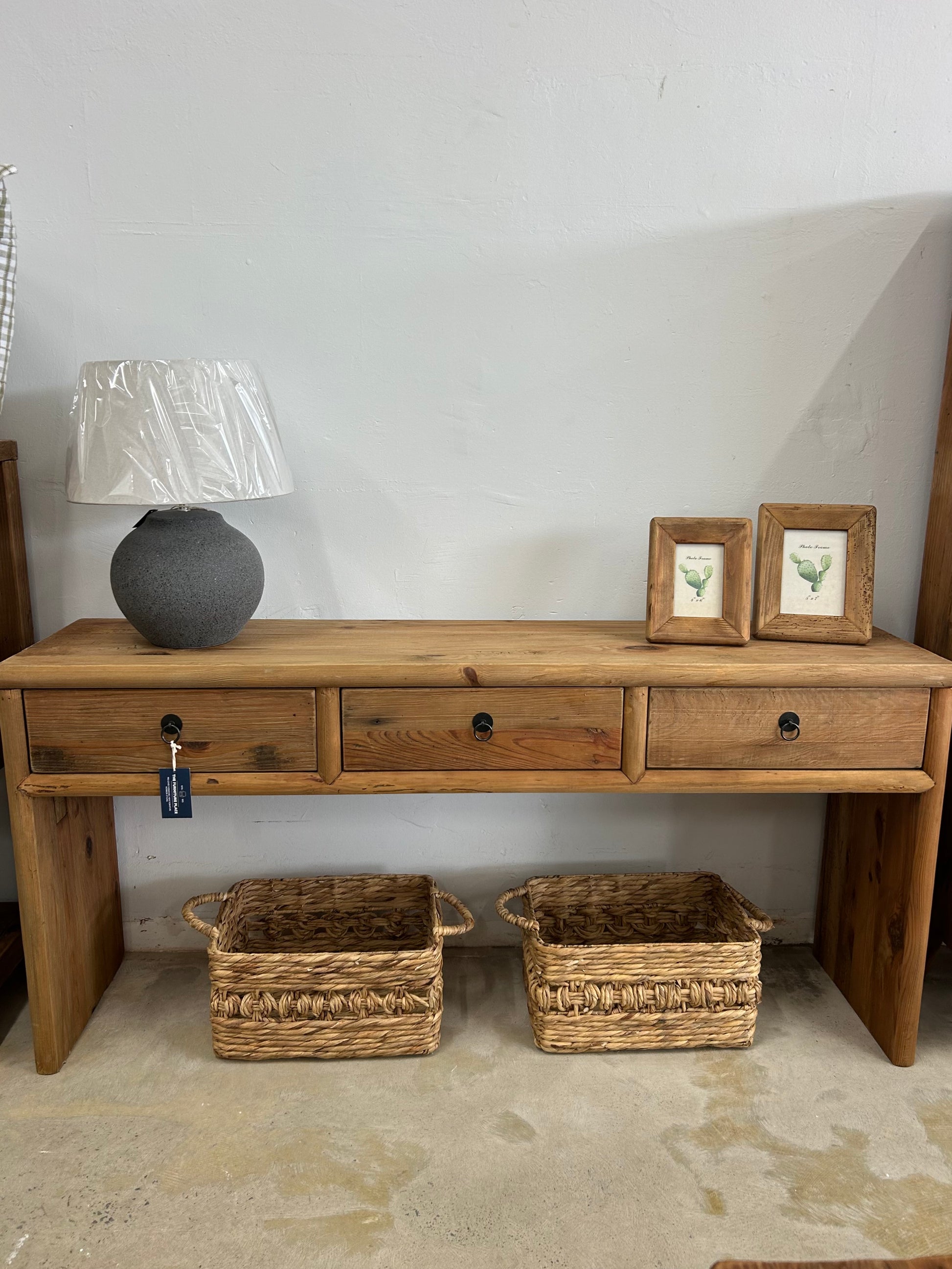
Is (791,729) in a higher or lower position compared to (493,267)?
lower

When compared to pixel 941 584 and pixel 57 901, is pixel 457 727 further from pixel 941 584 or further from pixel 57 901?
pixel 941 584

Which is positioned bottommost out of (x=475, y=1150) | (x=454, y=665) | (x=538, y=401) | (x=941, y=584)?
(x=475, y=1150)

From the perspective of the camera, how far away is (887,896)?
1899 mm

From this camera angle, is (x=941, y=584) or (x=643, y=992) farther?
(x=941, y=584)

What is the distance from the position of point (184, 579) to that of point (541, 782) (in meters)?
0.72

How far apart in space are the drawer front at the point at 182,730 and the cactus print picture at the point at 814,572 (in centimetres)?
94

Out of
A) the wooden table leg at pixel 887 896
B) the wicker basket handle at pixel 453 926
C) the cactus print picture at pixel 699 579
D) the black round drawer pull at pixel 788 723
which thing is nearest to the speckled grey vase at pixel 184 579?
the wicker basket handle at pixel 453 926

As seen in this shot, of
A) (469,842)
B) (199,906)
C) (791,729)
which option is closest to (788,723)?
(791,729)

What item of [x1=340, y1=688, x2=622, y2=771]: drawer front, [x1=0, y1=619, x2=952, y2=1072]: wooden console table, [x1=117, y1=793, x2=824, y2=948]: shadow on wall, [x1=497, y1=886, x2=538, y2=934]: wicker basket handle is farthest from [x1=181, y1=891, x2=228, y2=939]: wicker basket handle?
[x1=497, y1=886, x2=538, y2=934]: wicker basket handle

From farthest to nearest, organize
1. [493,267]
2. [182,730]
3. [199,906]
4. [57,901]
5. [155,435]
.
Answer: [199,906], [493,267], [57,901], [182,730], [155,435]

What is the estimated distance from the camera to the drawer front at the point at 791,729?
1724 mm

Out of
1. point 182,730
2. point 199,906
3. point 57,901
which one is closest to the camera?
point 182,730

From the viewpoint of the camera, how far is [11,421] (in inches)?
77.6

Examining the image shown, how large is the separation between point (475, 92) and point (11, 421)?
1.12 m
